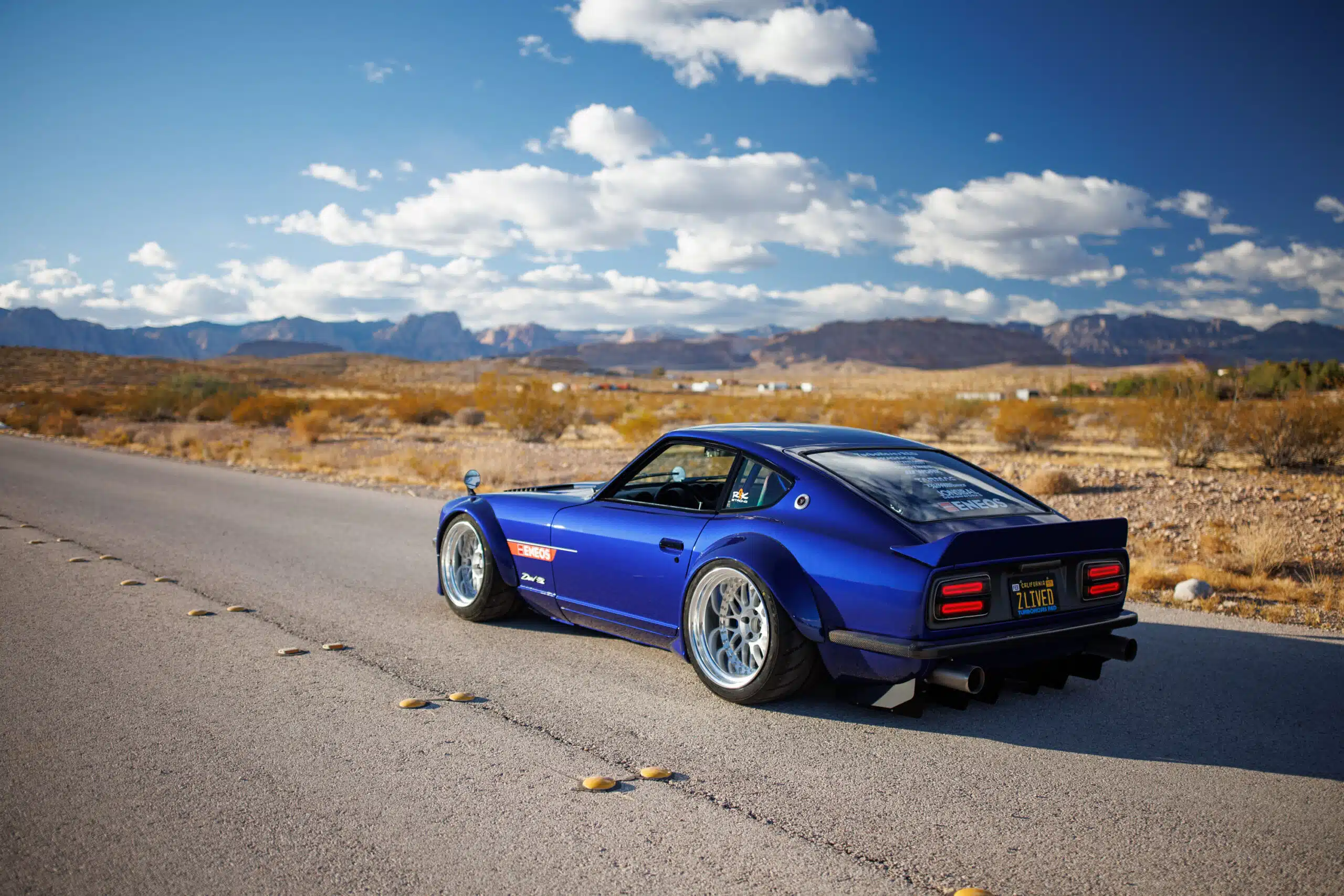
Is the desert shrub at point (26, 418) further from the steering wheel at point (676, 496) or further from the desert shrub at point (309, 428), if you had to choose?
the steering wheel at point (676, 496)

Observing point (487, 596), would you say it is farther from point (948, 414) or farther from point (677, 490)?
point (948, 414)

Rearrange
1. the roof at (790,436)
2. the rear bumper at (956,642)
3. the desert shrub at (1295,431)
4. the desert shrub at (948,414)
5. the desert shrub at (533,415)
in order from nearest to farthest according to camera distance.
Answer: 1. the rear bumper at (956,642)
2. the roof at (790,436)
3. the desert shrub at (1295,431)
4. the desert shrub at (533,415)
5. the desert shrub at (948,414)

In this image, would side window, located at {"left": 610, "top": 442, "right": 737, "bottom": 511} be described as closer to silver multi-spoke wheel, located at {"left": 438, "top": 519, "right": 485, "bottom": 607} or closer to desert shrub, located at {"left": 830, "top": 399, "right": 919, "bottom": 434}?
silver multi-spoke wheel, located at {"left": 438, "top": 519, "right": 485, "bottom": 607}

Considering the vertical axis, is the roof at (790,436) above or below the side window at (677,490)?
above

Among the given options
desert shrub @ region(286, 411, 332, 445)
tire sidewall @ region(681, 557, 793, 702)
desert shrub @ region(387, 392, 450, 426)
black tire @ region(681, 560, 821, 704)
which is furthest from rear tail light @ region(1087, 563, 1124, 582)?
desert shrub @ region(387, 392, 450, 426)

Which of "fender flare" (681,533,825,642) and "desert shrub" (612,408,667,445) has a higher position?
"desert shrub" (612,408,667,445)

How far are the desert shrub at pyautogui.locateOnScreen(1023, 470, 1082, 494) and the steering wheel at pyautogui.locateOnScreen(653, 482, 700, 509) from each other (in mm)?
10787

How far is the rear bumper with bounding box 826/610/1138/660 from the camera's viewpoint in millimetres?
3898

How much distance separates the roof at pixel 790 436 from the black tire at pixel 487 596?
5.14 ft

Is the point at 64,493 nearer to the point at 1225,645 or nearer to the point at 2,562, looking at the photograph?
the point at 2,562

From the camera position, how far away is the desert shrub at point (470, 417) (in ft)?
122

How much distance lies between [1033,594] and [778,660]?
46.8 inches

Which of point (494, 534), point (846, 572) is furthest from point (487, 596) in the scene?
point (846, 572)

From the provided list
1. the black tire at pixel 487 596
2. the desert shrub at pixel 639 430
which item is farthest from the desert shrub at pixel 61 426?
the black tire at pixel 487 596
